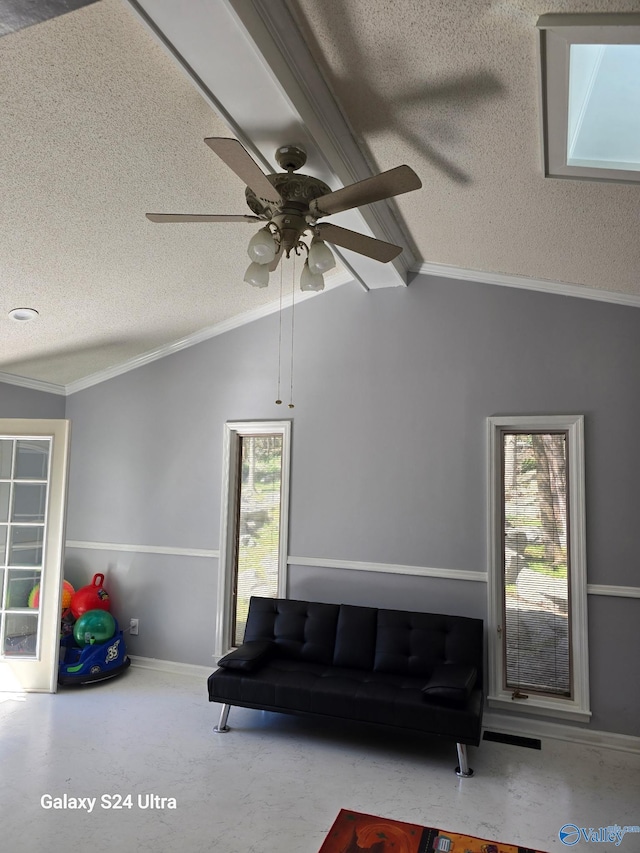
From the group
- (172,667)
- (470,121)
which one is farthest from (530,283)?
(172,667)

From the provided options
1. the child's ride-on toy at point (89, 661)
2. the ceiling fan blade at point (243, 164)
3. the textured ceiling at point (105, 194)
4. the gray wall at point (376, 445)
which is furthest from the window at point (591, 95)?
the child's ride-on toy at point (89, 661)

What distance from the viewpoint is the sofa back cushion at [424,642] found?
12.0 feet

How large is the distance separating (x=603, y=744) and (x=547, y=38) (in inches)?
145

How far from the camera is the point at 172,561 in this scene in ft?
15.9

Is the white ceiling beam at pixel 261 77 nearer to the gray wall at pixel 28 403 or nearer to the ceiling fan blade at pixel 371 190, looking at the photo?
the ceiling fan blade at pixel 371 190

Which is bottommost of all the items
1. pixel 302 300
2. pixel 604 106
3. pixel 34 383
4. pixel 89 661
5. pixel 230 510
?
pixel 89 661

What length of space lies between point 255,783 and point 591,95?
3.41 meters

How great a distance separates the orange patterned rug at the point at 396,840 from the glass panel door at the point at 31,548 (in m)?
2.59

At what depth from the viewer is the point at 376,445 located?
4277 millimetres

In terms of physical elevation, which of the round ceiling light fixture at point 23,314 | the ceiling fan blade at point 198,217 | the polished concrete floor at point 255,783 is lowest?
the polished concrete floor at point 255,783

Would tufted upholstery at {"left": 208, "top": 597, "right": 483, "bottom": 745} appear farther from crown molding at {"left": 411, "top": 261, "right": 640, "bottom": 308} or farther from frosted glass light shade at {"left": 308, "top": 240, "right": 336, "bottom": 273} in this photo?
frosted glass light shade at {"left": 308, "top": 240, "right": 336, "bottom": 273}

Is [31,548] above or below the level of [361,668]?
above

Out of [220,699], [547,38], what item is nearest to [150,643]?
[220,699]

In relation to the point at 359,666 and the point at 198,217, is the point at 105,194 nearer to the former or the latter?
the point at 198,217
